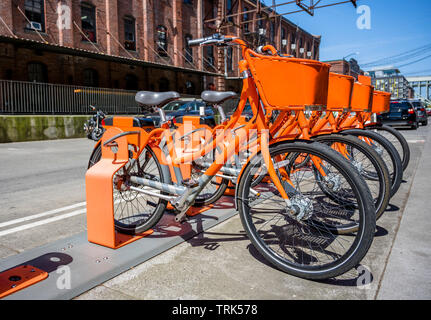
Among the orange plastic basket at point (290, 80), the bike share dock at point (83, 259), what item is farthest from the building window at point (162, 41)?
the orange plastic basket at point (290, 80)

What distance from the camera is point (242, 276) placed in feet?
8.46

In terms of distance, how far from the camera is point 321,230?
10.7 feet

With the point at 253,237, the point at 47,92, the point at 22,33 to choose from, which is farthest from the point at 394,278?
the point at 22,33

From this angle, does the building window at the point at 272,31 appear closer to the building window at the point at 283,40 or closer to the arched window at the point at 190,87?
the building window at the point at 283,40

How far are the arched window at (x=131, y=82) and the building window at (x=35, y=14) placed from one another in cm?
600

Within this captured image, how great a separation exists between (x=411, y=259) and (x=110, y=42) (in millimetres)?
21837

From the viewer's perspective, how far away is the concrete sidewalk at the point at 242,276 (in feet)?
7.66

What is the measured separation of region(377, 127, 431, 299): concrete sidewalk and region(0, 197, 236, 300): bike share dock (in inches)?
67.0

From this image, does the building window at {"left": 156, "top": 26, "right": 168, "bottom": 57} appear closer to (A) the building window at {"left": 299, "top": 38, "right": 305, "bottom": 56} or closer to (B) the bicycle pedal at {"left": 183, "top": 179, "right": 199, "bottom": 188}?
(B) the bicycle pedal at {"left": 183, "top": 179, "right": 199, "bottom": 188}

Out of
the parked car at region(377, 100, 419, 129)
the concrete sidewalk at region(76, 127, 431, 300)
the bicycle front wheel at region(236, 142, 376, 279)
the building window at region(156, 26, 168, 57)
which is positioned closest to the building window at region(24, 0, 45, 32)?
the building window at region(156, 26, 168, 57)

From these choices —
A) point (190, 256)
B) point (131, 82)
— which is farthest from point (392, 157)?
point (131, 82)

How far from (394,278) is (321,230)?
0.83m

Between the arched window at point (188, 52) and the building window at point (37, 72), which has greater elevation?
the arched window at point (188, 52)

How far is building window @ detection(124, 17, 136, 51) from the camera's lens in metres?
22.7
